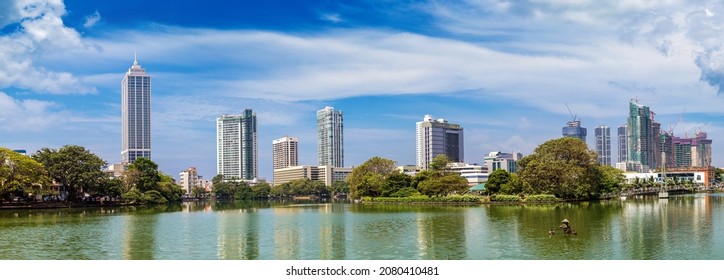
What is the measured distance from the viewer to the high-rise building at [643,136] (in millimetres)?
55878

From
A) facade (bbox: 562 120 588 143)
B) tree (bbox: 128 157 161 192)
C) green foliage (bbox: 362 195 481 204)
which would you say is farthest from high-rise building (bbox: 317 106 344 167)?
green foliage (bbox: 362 195 481 204)

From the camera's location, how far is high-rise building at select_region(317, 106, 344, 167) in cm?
12594

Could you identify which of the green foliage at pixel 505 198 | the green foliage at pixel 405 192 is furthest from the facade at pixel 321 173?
the green foliage at pixel 505 198

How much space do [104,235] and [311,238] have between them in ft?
23.8

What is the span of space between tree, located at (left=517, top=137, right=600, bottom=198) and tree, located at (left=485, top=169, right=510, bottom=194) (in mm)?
1675

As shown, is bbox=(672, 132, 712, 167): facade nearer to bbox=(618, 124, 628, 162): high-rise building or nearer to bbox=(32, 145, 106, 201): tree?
bbox=(618, 124, 628, 162): high-rise building

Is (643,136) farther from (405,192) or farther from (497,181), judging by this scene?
(405,192)

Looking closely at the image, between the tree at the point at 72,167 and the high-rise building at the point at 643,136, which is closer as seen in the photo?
the tree at the point at 72,167

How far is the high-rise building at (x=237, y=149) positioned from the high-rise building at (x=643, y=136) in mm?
91501

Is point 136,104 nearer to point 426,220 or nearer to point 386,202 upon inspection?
point 386,202

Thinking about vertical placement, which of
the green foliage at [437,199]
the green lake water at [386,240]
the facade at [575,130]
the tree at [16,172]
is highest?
the facade at [575,130]

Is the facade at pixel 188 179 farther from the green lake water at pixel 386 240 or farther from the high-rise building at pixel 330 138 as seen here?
the green lake water at pixel 386 240
